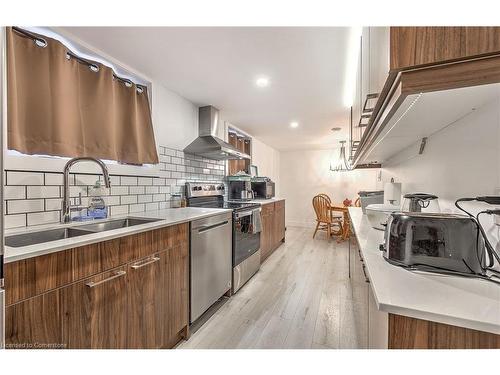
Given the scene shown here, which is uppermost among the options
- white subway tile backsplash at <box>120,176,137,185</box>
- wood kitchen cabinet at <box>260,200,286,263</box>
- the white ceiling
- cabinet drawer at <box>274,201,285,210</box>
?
the white ceiling

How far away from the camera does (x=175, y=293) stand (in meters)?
1.49

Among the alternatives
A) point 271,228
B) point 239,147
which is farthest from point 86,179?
point 239,147

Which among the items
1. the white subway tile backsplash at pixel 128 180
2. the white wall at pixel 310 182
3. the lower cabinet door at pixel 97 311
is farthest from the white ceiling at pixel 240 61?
the white wall at pixel 310 182

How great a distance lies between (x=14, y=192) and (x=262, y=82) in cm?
205

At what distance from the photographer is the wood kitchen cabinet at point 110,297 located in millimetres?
787

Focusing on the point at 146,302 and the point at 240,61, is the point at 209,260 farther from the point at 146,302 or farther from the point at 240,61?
the point at 240,61

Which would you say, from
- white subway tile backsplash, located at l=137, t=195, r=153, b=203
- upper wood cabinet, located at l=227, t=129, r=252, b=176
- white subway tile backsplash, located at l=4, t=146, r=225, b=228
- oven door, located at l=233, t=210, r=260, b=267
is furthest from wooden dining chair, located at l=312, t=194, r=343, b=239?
white subway tile backsplash, located at l=137, t=195, r=153, b=203

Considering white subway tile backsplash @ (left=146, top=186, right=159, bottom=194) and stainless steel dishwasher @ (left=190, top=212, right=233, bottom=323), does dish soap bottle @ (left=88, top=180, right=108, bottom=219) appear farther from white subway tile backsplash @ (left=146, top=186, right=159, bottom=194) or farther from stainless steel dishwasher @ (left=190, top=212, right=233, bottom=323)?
stainless steel dishwasher @ (left=190, top=212, right=233, bottom=323)

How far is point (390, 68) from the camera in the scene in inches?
24.2

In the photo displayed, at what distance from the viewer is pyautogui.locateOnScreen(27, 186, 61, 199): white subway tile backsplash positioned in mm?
1306

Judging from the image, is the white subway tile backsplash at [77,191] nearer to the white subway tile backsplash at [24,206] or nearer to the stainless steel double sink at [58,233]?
the white subway tile backsplash at [24,206]

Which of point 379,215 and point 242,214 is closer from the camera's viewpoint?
point 379,215

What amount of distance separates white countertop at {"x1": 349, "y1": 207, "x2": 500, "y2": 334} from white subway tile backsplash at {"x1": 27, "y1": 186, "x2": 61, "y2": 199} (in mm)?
1792

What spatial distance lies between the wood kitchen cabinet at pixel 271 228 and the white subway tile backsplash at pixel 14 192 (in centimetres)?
248
